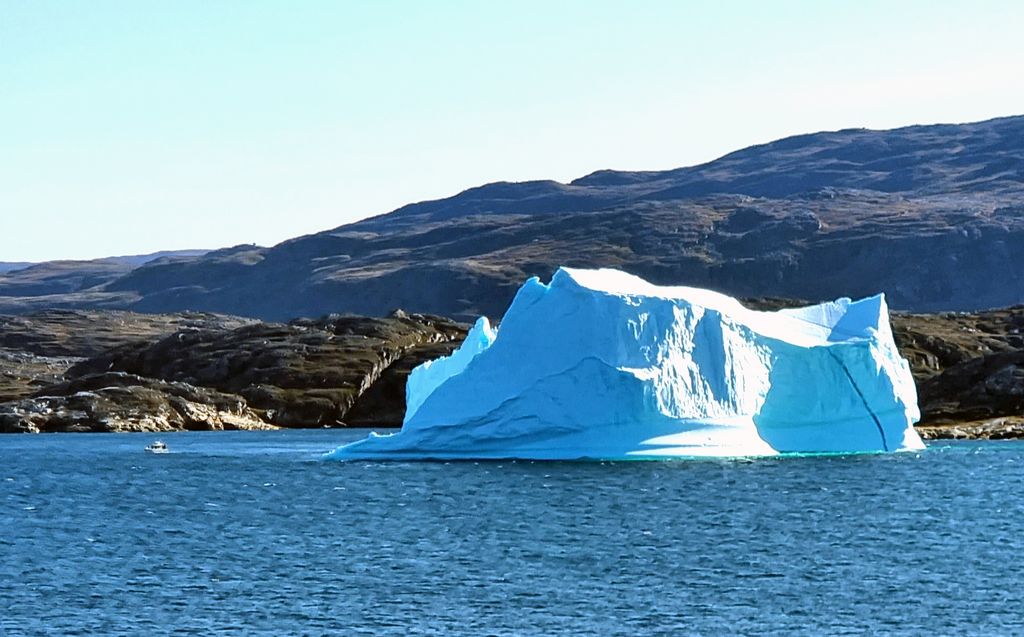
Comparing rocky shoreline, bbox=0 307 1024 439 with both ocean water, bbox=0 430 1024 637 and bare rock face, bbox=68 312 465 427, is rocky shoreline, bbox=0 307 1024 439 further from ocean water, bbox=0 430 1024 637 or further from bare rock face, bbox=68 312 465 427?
ocean water, bbox=0 430 1024 637

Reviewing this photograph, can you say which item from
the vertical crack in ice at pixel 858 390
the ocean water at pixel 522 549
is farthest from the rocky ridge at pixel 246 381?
the vertical crack in ice at pixel 858 390

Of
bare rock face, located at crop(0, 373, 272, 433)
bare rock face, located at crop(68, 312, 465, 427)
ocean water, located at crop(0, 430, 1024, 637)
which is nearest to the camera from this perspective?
ocean water, located at crop(0, 430, 1024, 637)

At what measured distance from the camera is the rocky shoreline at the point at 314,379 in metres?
99.2

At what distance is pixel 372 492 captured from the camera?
187 feet

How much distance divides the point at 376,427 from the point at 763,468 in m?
54.9

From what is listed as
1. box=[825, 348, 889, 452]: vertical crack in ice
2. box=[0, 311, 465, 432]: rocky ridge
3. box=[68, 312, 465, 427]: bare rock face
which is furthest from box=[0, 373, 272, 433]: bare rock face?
box=[825, 348, 889, 452]: vertical crack in ice

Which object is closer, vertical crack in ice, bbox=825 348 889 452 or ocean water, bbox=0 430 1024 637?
ocean water, bbox=0 430 1024 637

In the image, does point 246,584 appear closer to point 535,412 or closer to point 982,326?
point 535,412

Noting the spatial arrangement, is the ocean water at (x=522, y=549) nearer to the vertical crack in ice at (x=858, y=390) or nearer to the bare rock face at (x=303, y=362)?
the vertical crack in ice at (x=858, y=390)

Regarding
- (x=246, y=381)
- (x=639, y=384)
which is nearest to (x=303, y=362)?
(x=246, y=381)

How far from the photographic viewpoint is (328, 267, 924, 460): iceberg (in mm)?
58438

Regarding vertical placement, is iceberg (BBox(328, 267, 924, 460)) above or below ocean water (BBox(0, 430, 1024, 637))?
above

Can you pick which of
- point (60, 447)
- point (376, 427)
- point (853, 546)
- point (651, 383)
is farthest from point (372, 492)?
point (376, 427)

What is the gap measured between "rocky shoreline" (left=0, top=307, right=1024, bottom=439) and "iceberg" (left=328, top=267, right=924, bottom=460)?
28.6m
